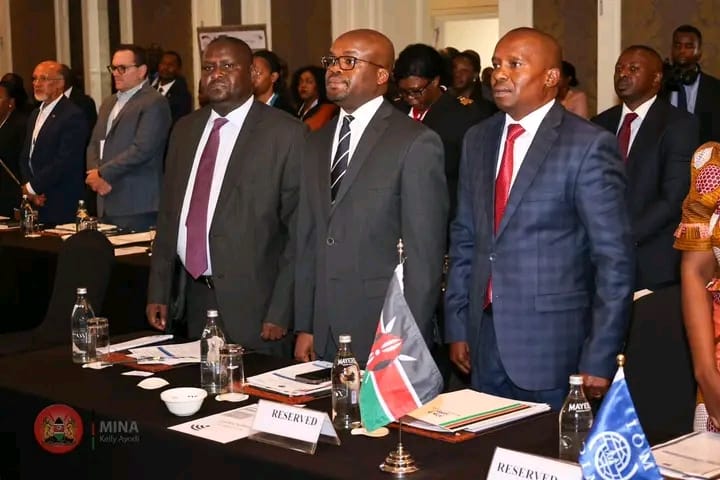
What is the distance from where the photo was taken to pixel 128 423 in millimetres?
2969

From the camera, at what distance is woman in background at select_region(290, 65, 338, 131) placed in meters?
8.32

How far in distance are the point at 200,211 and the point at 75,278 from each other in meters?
1.01

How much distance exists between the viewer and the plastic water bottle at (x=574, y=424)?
2.60 meters

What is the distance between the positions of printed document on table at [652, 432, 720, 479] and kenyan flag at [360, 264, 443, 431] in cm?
51

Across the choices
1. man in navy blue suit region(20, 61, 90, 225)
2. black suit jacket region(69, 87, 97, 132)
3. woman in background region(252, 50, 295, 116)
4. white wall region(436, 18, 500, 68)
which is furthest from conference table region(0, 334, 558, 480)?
white wall region(436, 18, 500, 68)

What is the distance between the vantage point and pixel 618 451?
2131mm

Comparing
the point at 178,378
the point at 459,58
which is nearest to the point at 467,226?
the point at 178,378

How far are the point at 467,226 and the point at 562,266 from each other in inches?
15.7

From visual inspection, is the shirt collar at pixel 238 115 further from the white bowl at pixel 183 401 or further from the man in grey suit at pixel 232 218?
the white bowl at pixel 183 401

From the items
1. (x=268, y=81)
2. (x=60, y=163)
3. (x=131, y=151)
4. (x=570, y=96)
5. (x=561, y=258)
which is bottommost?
(x=561, y=258)

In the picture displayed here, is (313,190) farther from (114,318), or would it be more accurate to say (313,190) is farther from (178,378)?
(114,318)

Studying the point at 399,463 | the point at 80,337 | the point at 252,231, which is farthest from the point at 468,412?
the point at 252,231

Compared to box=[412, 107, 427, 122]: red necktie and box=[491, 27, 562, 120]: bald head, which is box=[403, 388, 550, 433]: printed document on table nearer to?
box=[491, 27, 562, 120]: bald head

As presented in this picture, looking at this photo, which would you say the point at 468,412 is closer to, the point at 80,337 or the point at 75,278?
the point at 80,337
